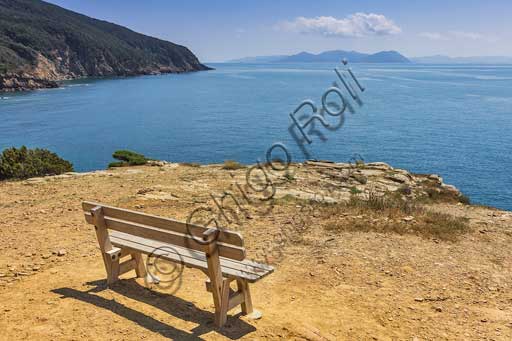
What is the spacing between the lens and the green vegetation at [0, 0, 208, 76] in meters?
104

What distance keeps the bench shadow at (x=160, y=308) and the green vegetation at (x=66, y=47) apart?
325ft

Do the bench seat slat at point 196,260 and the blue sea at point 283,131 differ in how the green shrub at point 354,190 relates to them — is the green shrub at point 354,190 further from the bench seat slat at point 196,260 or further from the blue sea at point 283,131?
the blue sea at point 283,131

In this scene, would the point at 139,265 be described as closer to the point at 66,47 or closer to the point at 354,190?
the point at 354,190

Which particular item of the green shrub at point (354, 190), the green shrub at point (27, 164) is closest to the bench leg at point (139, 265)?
the green shrub at point (354, 190)

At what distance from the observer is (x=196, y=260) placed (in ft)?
15.9

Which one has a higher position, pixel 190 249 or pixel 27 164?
pixel 190 249

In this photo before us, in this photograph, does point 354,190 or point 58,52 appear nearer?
point 354,190

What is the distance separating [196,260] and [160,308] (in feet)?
3.09

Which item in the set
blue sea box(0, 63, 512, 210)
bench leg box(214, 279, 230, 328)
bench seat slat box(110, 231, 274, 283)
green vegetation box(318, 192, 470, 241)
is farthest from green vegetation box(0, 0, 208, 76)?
bench leg box(214, 279, 230, 328)

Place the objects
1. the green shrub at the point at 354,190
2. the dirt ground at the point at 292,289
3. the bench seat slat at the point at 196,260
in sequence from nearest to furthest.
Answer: the bench seat slat at the point at 196,260, the dirt ground at the point at 292,289, the green shrub at the point at 354,190

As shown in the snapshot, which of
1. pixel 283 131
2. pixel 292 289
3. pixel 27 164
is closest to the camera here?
pixel 292 289

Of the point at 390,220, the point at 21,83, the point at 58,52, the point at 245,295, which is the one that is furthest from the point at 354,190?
the point at 58,52

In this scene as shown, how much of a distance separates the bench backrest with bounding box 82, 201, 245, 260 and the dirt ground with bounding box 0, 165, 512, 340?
0.99 m

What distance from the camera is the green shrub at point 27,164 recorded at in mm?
14469
